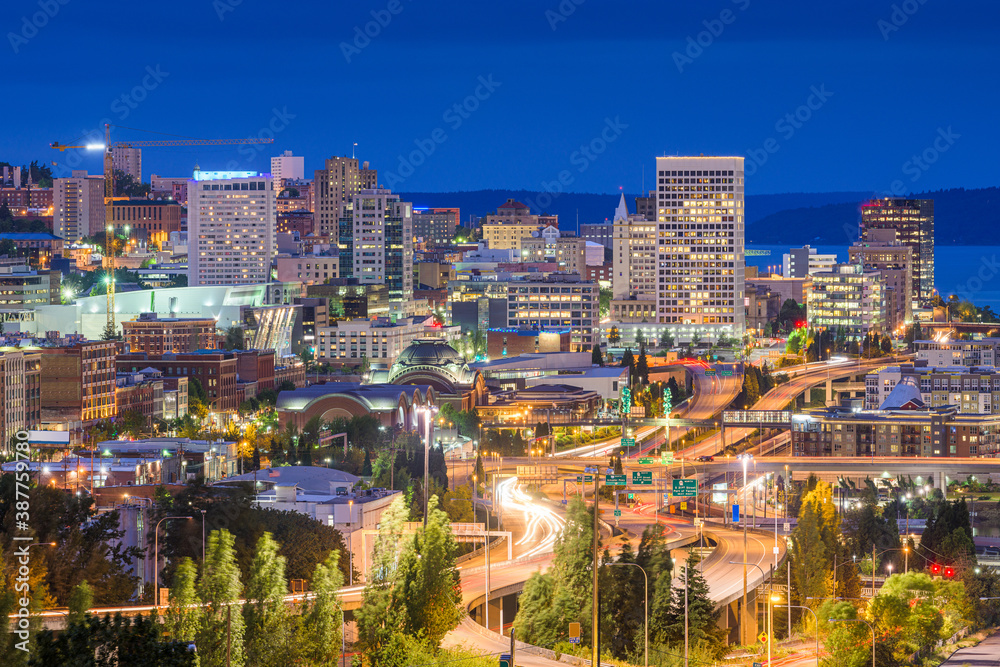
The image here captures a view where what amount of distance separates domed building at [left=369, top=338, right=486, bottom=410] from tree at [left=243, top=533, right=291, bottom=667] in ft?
171

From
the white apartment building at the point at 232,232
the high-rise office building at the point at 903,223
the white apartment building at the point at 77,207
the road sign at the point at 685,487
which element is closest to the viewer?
the road sign at the point at 685,487

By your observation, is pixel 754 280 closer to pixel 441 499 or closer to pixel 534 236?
pixel 534 236

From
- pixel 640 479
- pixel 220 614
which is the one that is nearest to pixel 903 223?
pixel 640 479

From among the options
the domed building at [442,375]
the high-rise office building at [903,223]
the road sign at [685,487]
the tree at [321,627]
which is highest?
the high-rise office building at [903,223]

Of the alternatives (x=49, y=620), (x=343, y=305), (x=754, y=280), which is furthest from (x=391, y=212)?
(x=49, y=620)

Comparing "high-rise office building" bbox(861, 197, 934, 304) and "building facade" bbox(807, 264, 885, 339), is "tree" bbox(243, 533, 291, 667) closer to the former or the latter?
"building facade" bbox(807, 264, 885, 339)

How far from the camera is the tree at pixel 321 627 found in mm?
32750

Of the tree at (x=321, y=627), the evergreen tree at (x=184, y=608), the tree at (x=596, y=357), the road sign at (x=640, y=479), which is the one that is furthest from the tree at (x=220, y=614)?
the tree at (x=596, y=357)

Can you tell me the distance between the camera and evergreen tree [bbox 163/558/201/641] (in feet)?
103

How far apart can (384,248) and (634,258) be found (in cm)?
2172

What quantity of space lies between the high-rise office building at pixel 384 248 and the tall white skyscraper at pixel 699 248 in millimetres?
21973

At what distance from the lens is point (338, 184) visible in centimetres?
18388

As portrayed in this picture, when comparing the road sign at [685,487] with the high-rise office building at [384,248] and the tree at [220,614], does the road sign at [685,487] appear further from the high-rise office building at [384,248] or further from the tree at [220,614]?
the high-rise office building at [384,248]

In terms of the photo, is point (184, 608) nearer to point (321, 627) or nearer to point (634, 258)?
point (321, 627)
